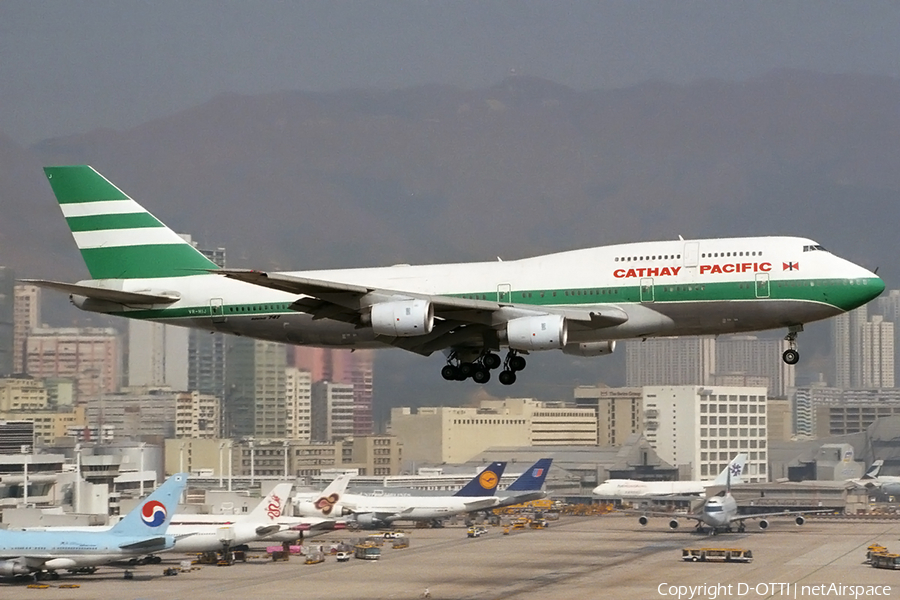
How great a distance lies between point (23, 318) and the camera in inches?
5344

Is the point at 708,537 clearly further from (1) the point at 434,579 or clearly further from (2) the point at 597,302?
(2) the point at 597,302

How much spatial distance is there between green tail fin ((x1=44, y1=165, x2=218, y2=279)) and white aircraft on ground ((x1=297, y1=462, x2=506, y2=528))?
40.6 metres

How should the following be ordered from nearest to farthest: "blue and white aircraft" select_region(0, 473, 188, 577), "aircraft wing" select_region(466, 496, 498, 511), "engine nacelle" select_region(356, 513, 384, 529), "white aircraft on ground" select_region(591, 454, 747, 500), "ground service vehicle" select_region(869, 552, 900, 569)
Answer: "blue and white aircraft" select_region(0, 473, 188, 577) < "ground service vehicle" select_region(869, 552, 900, 569) < "engine nacelle" select_region(356, 513, 384, 529) < "aircraft wing" select_region(466, 496, 498, 511) < "white aircraft on ground" select_region(591, 454, 747, 500)

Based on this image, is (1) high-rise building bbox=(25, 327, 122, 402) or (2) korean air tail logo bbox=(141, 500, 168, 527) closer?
(2) korean air tail logo bbox=(141, 500, 168, 527)

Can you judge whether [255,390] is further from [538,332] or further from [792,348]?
[792,348]

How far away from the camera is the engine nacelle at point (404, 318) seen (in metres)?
44.0

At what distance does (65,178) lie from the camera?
52562 mm

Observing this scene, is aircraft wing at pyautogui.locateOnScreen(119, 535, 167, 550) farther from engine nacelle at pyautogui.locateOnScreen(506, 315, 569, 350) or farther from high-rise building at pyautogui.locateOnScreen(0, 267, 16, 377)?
high-rise building at pyautogui.locateOnScreen(0, 267, 16, 377)

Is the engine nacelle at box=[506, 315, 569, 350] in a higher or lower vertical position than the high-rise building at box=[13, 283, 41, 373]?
lower

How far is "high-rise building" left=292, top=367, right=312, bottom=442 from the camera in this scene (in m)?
133

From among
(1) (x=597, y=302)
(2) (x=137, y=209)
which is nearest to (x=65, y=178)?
(2) (x=137, y=209)

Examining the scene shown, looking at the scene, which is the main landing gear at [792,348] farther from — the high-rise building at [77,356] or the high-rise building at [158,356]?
the high-rise building at [158,356]

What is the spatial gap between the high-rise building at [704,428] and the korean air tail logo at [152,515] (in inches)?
3866

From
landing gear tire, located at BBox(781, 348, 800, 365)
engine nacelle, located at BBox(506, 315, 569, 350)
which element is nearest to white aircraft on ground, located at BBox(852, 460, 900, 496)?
landing gear tire, located at BBox(781, 348, 800, 365)
